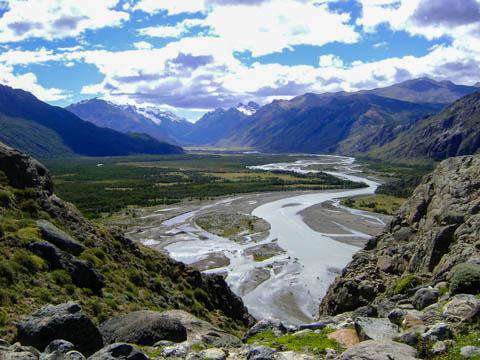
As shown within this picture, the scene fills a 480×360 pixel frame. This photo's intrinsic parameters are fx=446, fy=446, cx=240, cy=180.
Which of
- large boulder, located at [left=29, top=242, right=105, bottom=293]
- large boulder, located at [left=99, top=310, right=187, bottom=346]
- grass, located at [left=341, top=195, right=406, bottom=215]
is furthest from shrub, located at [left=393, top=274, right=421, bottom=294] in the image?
grass, located at [left=341, top=195, right=406, bottom=215]

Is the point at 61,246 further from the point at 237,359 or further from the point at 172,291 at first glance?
the point at 237,359

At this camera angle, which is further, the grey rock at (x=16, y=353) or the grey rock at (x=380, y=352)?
the grey rock at (x=16, y=353)

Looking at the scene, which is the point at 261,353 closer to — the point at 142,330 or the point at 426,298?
the point at 142,330

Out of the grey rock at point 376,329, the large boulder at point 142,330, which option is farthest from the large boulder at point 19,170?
the grey rock at point 376,329

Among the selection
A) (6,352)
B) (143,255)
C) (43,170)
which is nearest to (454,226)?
(143,255)

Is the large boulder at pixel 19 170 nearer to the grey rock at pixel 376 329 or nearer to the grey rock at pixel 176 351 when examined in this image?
the grey rock at pixel 176 351
